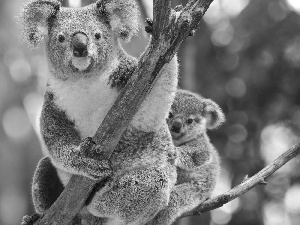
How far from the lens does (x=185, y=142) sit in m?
6.14

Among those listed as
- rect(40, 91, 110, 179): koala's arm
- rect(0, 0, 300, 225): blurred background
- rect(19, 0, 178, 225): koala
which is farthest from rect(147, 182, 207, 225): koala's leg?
rect(0, 0, 300, 225): blurred background

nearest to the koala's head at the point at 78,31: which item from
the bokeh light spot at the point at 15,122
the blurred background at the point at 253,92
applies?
the blurred background at the point at 253,92

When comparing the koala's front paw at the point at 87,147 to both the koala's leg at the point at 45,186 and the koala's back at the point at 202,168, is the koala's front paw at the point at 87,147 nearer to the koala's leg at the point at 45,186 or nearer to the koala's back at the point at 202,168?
the koala's leg at the point at 45,186

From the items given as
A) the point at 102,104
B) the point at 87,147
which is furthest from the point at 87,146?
the point at 102,104

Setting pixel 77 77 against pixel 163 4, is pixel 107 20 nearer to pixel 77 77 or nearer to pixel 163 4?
pixel 77 77

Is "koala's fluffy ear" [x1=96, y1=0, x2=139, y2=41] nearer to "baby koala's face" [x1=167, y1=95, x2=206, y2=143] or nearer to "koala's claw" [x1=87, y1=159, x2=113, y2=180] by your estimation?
"koala's claw" [x1=87, y1=159, x2=113, y2=180]

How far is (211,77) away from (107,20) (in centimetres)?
793

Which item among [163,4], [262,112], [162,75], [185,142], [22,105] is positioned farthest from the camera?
[22,105]

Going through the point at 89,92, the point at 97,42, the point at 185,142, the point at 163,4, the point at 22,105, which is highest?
the point at 163,4

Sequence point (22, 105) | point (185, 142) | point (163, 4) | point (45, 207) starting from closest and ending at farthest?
point (163, 4) → point (45, 207) → point (185, 142) → point (22, 105)

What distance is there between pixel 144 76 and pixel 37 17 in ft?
4.07

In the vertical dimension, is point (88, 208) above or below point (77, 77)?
below

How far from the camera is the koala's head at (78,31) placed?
4246mm

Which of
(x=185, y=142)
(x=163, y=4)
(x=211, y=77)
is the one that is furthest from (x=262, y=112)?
(x=163, y=4)
